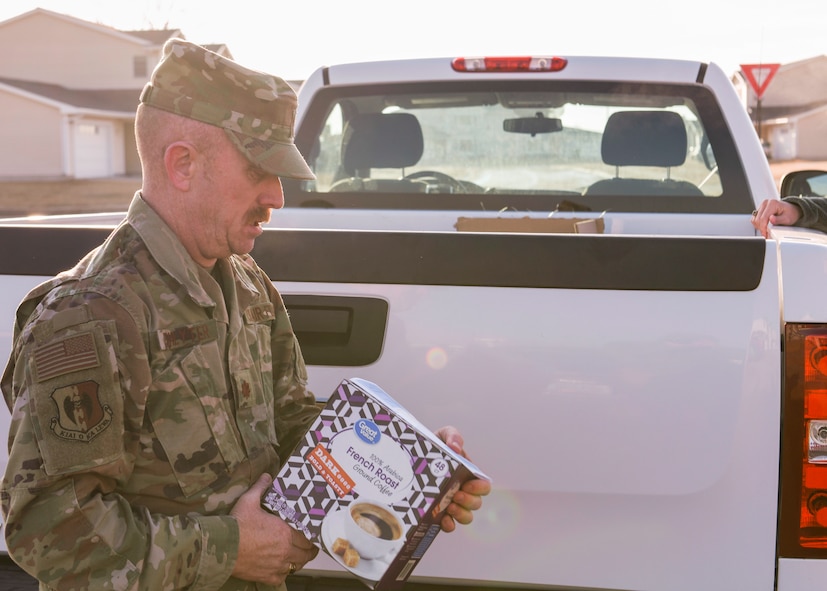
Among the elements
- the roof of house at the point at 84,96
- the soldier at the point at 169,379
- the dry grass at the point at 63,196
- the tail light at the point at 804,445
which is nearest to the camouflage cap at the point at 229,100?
the soldier at the point at 169,379

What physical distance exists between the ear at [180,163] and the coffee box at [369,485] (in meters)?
0.47

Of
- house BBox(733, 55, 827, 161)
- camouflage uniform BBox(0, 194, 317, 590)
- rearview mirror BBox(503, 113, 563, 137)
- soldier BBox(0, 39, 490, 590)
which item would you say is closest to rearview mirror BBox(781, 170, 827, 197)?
rearview mirror BBox(503, 113, 563, 137)

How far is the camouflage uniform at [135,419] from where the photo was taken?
1.68 metres

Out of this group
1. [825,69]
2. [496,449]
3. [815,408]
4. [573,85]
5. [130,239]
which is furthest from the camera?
[825,69]

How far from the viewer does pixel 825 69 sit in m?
68.7

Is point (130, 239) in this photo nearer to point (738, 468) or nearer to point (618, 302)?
point (618, 302)

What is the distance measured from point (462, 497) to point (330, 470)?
0.25 m

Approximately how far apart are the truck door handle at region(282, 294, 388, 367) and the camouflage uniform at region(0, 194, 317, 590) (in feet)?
0.83

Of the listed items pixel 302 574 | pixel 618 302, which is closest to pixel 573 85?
pixel 618 302

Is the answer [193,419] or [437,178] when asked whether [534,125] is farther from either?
[193,419]

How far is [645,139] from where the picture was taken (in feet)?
13.9

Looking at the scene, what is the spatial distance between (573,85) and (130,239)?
2.66 m

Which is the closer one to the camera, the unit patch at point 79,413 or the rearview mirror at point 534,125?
the unit patch at point 79,413

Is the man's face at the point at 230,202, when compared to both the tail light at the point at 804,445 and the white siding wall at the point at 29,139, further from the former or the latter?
the white siding wall at the point at 29,139
